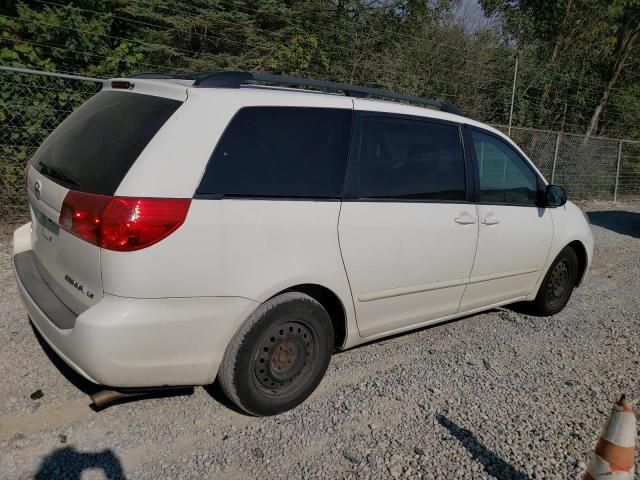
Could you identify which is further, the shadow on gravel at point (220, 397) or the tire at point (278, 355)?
the shadow on gravel at point (220, 397)

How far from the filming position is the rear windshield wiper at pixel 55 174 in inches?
101

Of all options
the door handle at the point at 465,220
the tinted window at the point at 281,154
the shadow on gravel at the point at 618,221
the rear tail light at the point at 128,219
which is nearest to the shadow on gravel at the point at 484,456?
the door handle at the point at 465,220

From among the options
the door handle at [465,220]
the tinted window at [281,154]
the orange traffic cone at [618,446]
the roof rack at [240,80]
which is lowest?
the orange traffic cone at [618,446]

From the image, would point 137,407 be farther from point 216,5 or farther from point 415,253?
point 216,5

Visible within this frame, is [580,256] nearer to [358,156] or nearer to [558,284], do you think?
[558,284]

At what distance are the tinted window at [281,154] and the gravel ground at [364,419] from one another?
129 centimetres

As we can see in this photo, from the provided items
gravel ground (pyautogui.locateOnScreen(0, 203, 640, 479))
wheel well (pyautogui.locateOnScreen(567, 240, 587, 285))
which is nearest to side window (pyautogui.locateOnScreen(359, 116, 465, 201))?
gravel ground (pyautogui.locateOnScreen(0, 203, 640, 479))

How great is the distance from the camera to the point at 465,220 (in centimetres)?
362

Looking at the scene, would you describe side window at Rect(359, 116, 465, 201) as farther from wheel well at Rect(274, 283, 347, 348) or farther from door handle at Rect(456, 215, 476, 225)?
wheel well at Rect(274, 283, 347, 348)

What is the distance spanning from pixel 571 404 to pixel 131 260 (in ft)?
9.25

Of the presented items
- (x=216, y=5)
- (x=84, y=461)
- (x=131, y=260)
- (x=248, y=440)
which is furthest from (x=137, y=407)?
(x=216, y=5)

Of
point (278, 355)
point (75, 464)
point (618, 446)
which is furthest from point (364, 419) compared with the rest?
point (75, 464)

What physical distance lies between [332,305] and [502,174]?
195 cm

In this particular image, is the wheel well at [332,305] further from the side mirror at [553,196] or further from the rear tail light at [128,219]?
the side mirror at [553,196]
